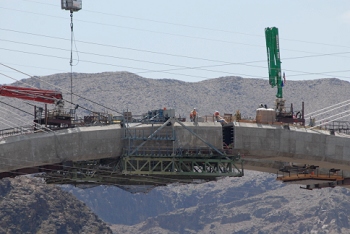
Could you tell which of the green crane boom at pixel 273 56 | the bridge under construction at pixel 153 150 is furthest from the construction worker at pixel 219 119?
the green crane boom at pixel 273 56

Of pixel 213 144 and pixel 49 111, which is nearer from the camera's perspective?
pixel 213 144

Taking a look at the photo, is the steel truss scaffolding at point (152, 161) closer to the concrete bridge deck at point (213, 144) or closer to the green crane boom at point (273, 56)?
the concrete bridge deck at point (213, 144)

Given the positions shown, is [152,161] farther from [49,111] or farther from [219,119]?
[49,111]

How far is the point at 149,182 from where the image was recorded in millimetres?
128875

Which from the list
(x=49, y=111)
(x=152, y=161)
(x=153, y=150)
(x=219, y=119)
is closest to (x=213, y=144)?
(x=219, y=119)

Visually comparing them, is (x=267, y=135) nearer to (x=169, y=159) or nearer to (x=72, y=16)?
(x=169, y=159)

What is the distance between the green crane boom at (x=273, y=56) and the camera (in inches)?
5896

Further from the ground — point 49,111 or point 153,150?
point 49,111

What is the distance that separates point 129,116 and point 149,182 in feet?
39.4

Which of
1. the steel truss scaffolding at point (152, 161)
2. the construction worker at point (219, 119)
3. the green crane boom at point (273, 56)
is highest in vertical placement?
the green crane boom at point (273, 56)

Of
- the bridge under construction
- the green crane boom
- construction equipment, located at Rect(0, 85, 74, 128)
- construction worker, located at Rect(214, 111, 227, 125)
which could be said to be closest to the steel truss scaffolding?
the bridge under construction

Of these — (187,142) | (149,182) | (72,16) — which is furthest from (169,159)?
(72,16)

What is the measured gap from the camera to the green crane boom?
150 meters

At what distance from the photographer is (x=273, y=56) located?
15025cm
